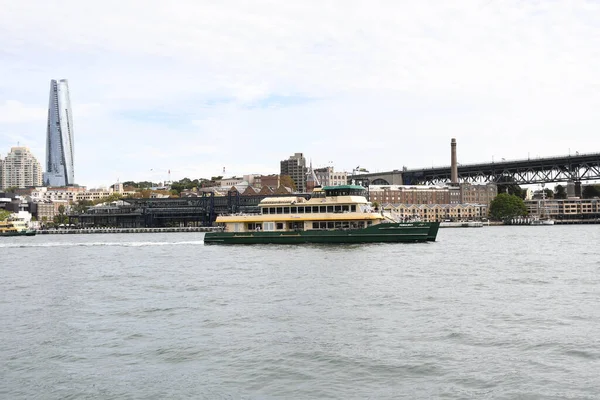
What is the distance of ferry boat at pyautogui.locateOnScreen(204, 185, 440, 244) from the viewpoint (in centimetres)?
5784

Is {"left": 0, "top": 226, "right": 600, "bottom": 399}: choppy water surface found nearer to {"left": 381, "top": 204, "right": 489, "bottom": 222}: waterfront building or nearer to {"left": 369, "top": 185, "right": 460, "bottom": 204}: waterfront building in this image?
{"left": 381, "top": 204, "right": 489, "bottom": 222}: waterfront building

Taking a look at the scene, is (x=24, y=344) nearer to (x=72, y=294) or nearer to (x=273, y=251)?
(x=72, y=294)

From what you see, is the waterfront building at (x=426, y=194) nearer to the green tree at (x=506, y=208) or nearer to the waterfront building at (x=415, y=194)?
the waterfront building at (x=415, y=194)

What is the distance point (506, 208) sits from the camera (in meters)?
174

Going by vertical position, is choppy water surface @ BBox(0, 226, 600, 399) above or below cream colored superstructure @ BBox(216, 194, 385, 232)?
below

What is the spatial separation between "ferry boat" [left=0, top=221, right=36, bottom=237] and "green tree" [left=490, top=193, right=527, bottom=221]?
112990 millimetres

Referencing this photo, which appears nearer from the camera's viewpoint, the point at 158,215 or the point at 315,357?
the point at 315,357

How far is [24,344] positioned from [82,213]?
17536 centimetres


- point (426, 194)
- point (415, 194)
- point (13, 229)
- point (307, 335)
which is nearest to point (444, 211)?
point (426, 194)

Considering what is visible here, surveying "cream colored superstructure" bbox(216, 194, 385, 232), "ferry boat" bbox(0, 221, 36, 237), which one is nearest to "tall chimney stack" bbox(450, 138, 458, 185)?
"ferry boat" bbox(0, 221, 36, 237)

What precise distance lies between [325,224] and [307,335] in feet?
137

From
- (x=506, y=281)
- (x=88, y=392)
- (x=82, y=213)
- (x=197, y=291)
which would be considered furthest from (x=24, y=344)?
(x=82, y=213)

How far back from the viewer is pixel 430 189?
194 m

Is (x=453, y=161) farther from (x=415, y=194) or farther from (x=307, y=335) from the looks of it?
(x=307, y=335)
